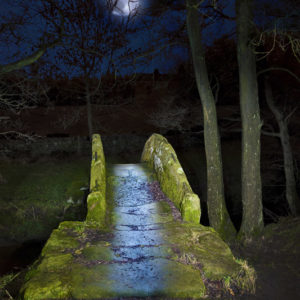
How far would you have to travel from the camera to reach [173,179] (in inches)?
284

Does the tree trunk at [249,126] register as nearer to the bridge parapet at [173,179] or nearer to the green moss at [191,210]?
the bridge parapet at [173,179]

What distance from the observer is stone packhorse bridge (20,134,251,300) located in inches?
135

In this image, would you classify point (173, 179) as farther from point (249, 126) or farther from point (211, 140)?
point (249, 126)

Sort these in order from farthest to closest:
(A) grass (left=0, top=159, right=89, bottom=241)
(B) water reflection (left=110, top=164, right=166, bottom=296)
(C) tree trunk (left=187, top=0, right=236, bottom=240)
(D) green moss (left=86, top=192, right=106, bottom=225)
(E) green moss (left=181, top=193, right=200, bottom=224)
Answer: (A) grass (left=0, top=159, right=89, bottom=241) < (C) tree trunk (left=187, top=0, right=236, bottom=240) < (E) green moss (left=181, top=193, right=200, bottom=224) < (D) green moss (left=86, top=192, right=106, bottom=225) < (B) water reflection (left=110, top=164, right=166, bottom=296)

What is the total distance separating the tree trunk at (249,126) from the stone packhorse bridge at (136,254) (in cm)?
314

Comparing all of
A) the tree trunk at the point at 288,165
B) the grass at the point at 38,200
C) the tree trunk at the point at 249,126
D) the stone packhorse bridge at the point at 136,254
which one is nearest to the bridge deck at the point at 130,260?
the stone packhorse bridge at the point at 136,254

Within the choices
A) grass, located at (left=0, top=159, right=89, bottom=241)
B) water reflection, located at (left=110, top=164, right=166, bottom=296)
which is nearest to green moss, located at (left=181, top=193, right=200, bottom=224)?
water reflection, located at (left=110, top=164, right=166, bottom=296)

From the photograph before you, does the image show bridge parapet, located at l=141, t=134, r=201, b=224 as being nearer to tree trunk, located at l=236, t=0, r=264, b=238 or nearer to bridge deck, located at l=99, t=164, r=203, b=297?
bridge deck, located at l=99, t=164, r=203, b=297

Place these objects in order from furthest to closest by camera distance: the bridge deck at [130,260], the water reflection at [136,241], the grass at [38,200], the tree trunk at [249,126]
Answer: the grass at [38,200] → the tree trunk at [249,126] → the water reflection at [136,241] → the bridge deck at [130,260]

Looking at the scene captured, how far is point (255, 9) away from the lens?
938 cm

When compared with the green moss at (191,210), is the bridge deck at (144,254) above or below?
below

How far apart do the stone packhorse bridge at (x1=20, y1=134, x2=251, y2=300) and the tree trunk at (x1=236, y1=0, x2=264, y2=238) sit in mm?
3137

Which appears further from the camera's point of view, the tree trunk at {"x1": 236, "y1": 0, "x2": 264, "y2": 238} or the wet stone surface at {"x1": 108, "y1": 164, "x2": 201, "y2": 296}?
the tree trunk at {"x1": 236, "y1": 0, "x2": 264, "y2": 238}

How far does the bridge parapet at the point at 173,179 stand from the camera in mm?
6000
